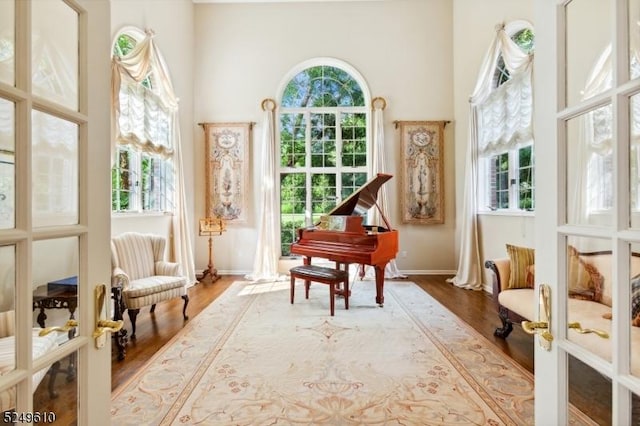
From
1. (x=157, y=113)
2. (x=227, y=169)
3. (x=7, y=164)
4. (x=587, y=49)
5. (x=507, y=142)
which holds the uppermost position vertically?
(x=157, y=113)

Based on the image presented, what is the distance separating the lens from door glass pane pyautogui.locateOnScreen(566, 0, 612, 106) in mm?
723

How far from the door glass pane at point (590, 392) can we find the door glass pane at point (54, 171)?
4.28 ft

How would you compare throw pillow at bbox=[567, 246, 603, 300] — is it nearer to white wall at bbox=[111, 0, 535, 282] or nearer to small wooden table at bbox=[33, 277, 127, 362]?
small wooden table at bbox=[33, 277, 127, 362]

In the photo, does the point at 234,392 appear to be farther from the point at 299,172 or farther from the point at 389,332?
the point at 299,172

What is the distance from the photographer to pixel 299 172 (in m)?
6.09

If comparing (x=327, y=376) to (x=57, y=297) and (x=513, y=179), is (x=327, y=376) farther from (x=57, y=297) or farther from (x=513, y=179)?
(x=513, y=179)

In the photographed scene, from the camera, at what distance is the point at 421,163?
5883mm

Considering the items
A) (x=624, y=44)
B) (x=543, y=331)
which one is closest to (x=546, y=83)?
(x=624, y=44)

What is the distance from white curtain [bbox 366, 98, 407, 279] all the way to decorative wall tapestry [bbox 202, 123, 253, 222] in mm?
2285

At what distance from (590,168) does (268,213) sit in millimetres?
5221

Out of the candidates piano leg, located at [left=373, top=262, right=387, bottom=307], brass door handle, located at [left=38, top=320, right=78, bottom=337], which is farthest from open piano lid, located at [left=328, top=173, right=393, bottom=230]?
brass door handle, located at [left=38, top=320, right=78, bottom=337]

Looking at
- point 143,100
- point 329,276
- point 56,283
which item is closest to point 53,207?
point 56,283

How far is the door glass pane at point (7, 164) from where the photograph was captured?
2.06 ft

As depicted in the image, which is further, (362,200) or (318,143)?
(318,143)
